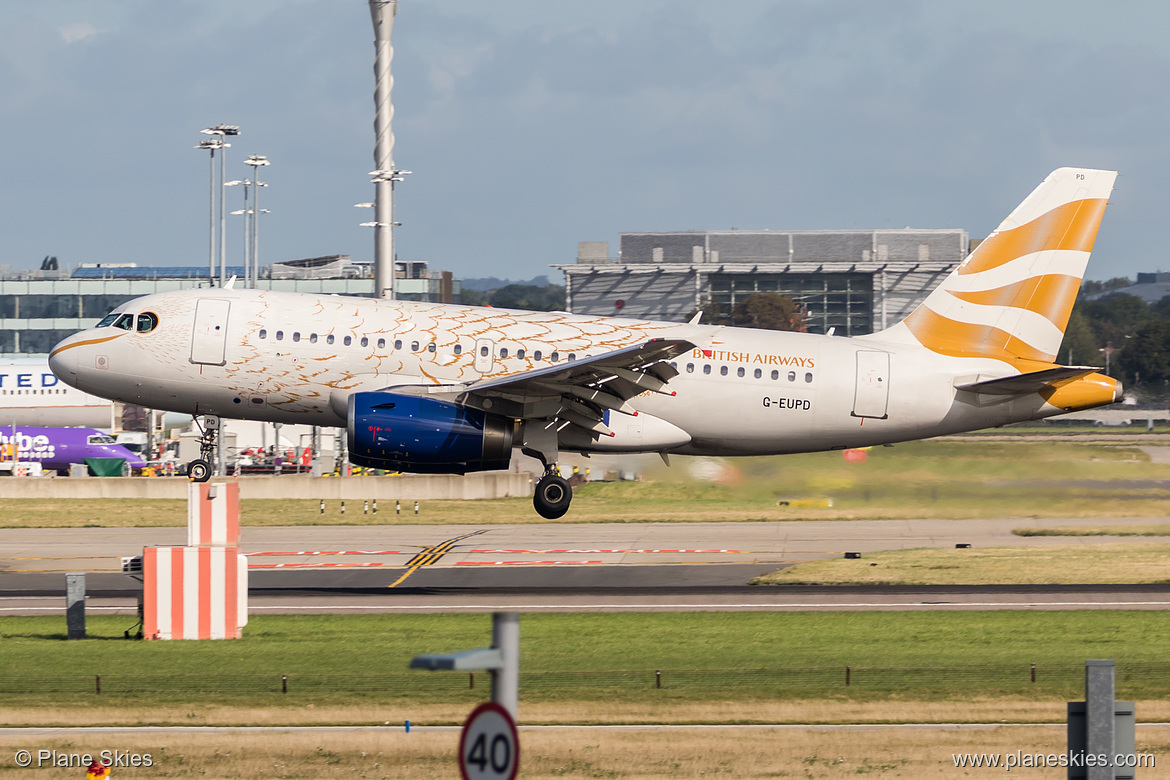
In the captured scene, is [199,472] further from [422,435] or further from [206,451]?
[422,435]

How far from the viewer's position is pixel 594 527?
180 feet

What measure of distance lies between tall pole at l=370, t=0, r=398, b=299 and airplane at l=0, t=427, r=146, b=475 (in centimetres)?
2604

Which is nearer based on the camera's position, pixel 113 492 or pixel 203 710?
pixel 203 710

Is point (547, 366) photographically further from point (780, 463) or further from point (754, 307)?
point (754, 307)

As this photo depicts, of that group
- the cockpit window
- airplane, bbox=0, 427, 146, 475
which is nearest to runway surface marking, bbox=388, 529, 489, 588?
the cockpit window

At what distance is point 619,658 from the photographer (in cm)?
2728

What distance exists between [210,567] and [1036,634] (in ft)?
63.9

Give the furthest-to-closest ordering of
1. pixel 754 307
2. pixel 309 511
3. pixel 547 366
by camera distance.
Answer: pixel 754 307 → pixel 309 511 → pixel 547 366

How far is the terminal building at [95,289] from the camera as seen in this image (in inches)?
5384

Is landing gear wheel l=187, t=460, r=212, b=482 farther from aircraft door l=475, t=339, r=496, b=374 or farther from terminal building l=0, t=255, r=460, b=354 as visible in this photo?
terminal building l=0, t=255, r=460, b=354

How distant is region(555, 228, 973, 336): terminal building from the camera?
514 feet

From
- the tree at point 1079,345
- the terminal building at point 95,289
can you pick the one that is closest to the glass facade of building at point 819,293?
the tree at point 1079,345

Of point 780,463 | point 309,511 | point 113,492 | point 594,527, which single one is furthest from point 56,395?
point 780,463

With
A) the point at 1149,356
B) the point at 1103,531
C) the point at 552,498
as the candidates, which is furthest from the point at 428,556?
the point at 1149,356
